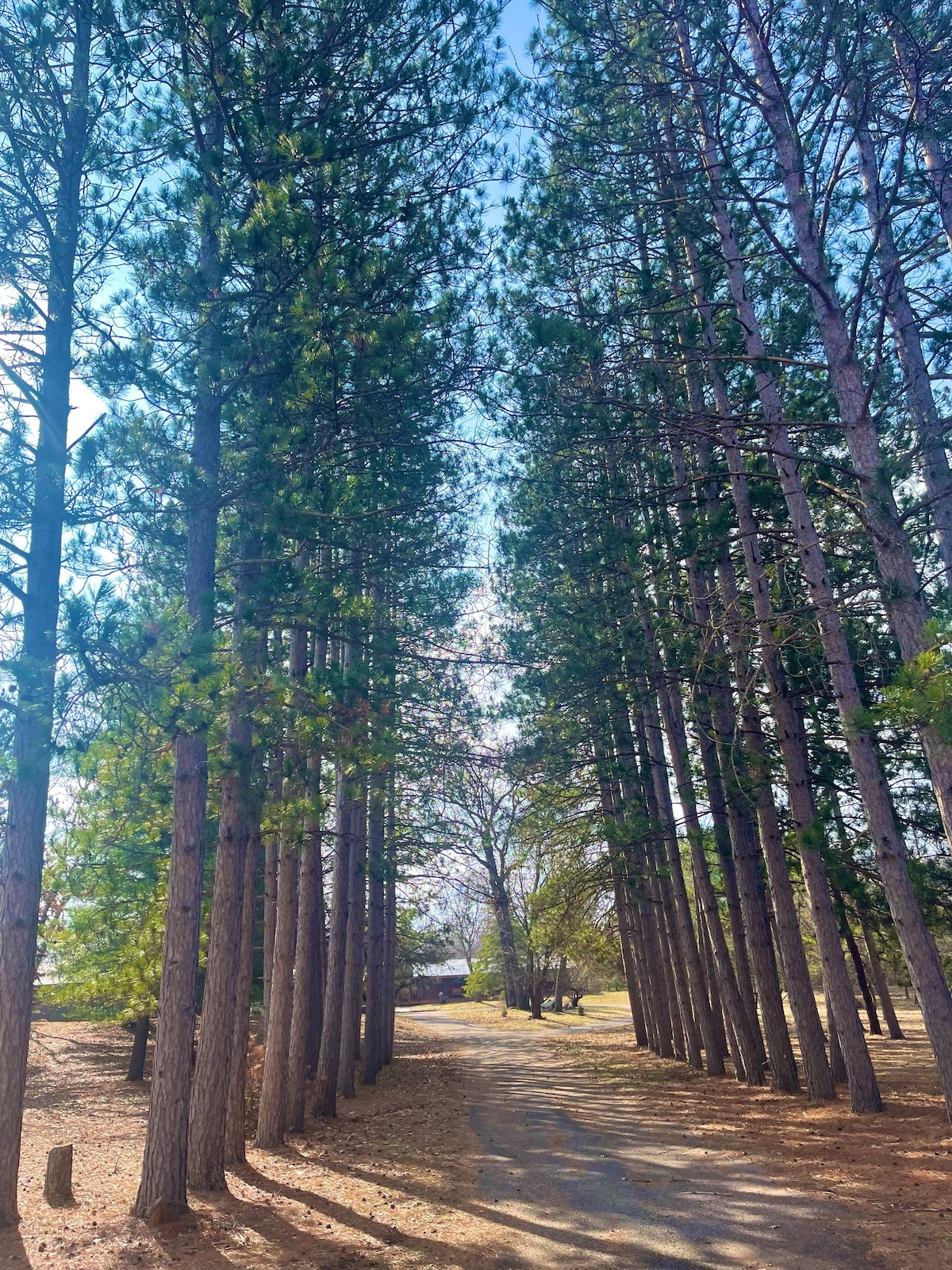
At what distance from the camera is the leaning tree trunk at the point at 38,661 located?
686 cm

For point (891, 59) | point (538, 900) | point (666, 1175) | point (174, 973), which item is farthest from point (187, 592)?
point (538, 900)

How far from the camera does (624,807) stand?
554 inches

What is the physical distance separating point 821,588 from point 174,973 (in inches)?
286

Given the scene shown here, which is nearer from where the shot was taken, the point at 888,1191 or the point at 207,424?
the point at 888,1191

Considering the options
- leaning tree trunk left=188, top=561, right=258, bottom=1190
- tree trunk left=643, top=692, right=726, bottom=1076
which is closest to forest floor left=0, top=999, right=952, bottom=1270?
leaning tree trunk left=188, top=561, right=258, bottom=1190

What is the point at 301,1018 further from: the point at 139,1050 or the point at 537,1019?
the point at 537,1019

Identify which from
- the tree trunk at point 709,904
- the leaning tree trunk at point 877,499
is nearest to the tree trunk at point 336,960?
the tree trunk at point 709,904

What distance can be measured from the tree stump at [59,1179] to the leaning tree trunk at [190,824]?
2.99 ft

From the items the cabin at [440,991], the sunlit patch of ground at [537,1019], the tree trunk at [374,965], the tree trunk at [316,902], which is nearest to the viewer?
the tree trunk at [316,902]

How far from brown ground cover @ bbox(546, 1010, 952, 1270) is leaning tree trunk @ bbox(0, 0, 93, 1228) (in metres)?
6.59

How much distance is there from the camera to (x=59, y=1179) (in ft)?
25.4

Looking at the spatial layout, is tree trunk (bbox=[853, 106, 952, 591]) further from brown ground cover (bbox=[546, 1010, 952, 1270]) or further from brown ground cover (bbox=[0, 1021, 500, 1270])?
brown ground cover (bbox=[0, 1021, 500, 1270])

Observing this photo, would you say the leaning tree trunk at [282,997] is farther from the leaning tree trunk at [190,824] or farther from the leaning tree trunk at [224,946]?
the leaning tree trunk at [190,824]

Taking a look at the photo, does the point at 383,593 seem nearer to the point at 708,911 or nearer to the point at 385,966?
the point at 708,911
